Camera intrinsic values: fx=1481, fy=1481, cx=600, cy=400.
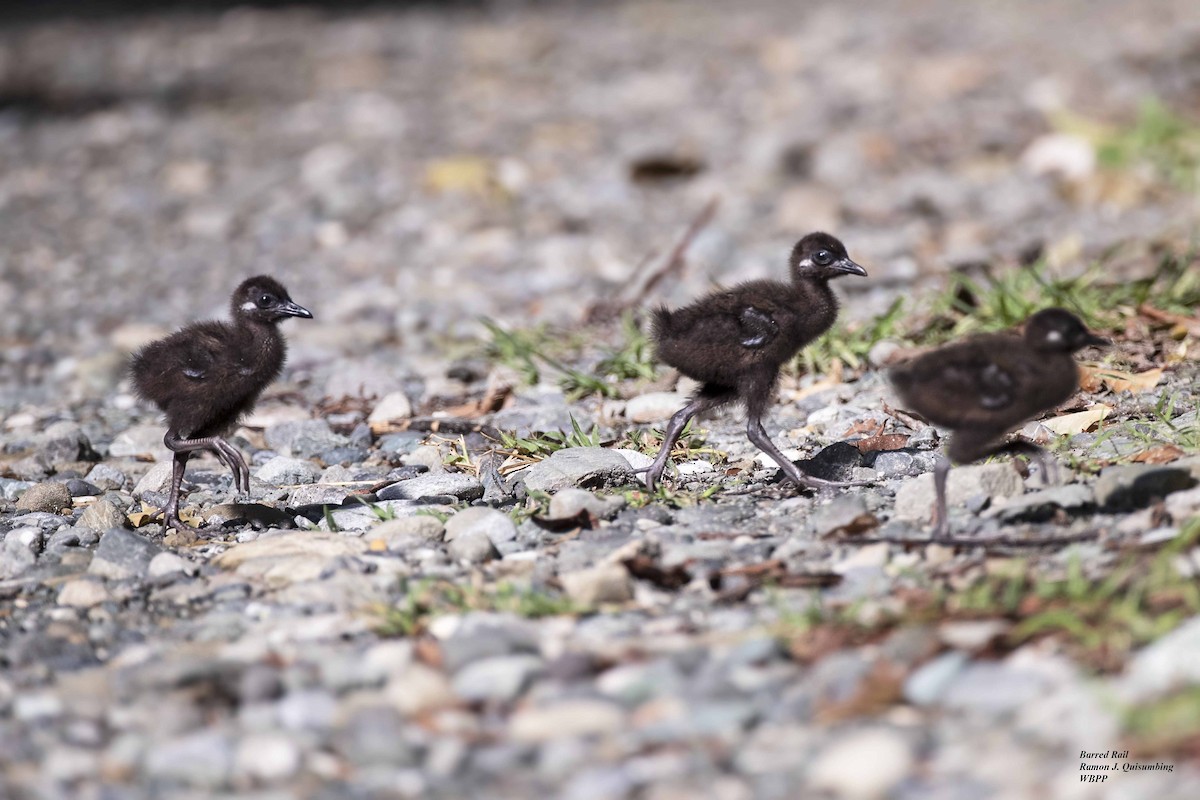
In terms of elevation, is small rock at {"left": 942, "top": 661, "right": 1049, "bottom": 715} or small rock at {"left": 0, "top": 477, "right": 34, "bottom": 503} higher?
small rock at {"left": 0, "top": 477, "right": 34, "bottom": 503}

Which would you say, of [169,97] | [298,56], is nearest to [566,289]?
[169,97]

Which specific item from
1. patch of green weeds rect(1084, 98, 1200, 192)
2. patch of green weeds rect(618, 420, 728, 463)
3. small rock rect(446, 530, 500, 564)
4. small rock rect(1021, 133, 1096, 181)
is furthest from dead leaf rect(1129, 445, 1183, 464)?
small rock rect(1021, 133, 1096, 181)

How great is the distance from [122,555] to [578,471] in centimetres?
167

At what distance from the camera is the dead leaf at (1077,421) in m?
5.73

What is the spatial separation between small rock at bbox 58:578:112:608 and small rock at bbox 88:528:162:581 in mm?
162

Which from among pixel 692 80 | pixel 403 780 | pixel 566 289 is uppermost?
pixel 692 80

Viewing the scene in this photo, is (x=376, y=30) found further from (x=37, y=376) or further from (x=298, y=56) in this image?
(x=37, y=376)

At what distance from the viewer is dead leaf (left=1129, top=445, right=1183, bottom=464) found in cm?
517

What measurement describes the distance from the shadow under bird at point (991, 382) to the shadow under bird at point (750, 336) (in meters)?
0.72

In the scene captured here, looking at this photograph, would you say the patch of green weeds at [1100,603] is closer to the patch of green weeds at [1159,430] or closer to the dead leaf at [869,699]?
the dead leaf at [869,699]

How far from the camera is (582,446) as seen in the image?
19.6 feet

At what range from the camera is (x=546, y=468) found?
5.69m

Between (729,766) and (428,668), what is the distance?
3.03ft

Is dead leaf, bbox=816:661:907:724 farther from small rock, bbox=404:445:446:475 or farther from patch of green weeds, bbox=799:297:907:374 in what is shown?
patch of green weeds, bbox=799:297:907:374
